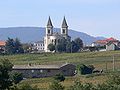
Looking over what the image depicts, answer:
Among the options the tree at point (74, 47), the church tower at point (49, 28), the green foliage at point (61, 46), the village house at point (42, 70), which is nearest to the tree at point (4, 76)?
the village house at point (42, 70)

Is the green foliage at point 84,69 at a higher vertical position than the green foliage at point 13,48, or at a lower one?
lower

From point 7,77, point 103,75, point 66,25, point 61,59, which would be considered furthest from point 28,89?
point 66,25

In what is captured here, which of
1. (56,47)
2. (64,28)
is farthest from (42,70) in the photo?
(64,28)

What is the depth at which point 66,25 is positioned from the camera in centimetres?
17500

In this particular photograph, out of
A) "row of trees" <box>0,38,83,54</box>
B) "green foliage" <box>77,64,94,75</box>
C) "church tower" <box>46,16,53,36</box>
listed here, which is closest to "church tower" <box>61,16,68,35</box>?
"church tower" <box>46,16,53,36</box>

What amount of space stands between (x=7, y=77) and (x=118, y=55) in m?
77.0

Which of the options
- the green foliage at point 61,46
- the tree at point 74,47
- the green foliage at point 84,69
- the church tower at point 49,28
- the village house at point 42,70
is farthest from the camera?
the church tower at point 49,28

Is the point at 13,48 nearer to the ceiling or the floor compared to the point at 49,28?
nearer to the floor

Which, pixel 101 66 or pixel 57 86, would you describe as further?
pixel 101 66

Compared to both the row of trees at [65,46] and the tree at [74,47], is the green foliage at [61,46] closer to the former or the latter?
the row of trees at [65,46]

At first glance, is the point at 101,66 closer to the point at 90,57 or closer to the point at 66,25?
the point at 90,57

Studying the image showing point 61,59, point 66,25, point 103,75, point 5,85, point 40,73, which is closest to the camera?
point 5,85

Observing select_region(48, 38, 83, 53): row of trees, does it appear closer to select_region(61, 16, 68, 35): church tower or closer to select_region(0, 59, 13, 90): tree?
select_region(61, 16, 68, 35): church tower

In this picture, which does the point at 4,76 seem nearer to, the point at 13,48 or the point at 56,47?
the point at 13,48
